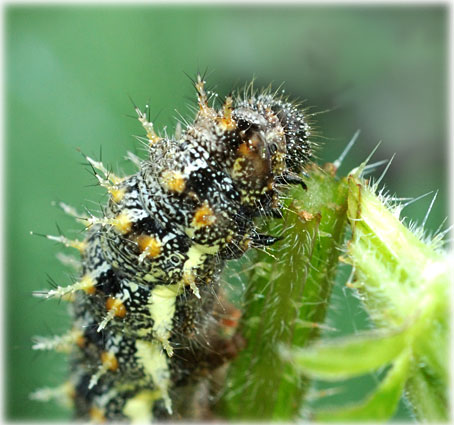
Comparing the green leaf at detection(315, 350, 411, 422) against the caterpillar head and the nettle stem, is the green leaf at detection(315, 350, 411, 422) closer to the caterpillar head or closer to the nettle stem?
the nettle stem

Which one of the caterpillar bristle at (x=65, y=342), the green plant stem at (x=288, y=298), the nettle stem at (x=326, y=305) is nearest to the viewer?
the nettle stem at (x=326, y=305)

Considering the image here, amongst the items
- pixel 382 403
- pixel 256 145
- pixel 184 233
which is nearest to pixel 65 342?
pixel 184 233

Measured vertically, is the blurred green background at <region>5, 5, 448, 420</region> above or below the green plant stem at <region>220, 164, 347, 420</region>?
above

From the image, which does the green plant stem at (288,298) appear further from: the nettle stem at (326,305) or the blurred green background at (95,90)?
the blurred green background at (95,90)

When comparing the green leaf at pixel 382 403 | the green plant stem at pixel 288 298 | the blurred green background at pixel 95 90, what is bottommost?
the green leaf at pixel 382 403

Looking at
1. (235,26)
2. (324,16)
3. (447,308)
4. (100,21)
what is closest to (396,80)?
(324,16)

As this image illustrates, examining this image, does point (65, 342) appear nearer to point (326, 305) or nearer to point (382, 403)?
point (326, 305)

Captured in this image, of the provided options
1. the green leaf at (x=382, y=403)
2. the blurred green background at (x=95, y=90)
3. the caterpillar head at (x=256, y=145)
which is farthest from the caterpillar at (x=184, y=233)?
the blurred green background at (x=95, y=90)

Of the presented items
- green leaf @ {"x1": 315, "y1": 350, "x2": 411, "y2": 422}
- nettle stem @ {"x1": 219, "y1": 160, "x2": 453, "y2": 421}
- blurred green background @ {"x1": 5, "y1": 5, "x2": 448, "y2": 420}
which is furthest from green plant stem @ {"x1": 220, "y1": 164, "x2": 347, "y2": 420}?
blurred green background @ {"x1": 5, "y1": 5, "x2": 448, "y2": 420}

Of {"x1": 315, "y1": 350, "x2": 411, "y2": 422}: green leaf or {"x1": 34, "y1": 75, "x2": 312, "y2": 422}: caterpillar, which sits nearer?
{"x1": 315, "y1": 350, "x2": 411, "y2": 422}: green leaf
